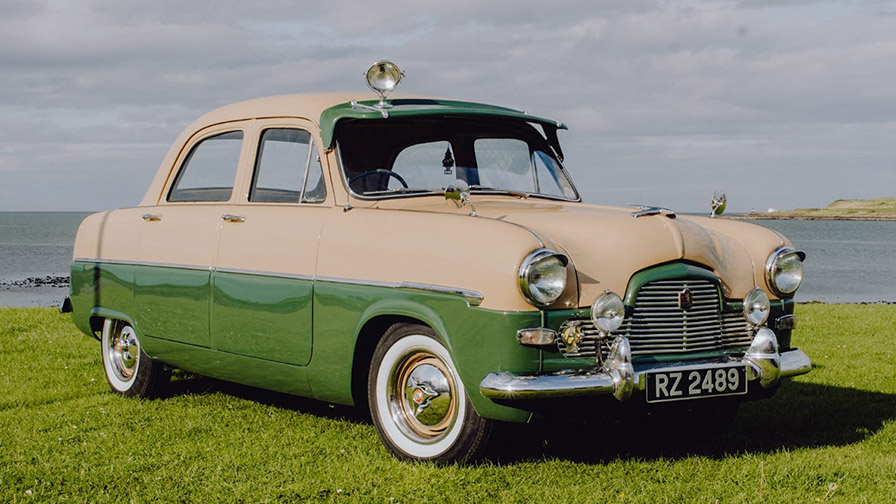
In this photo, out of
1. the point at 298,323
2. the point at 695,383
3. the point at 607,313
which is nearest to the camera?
the point at 607,313

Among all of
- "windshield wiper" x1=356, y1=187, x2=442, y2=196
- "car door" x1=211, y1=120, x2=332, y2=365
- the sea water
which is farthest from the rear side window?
the sea water

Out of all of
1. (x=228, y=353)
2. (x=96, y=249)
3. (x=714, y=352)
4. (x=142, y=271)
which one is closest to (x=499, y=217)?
(x=714, y=352)

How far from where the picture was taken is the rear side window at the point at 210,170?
6.24 meters

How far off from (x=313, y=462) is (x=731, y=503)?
2.07 metres

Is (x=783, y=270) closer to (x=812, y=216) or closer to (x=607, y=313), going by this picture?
(x=607, y=313)

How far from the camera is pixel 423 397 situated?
15.7ft

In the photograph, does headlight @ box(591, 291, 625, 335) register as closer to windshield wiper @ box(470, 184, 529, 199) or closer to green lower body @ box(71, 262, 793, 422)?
green lower body @ box(71, 262, 793, 422)

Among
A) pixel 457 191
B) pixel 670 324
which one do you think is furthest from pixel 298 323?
pixel 670 324

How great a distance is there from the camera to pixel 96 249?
23.5 feet

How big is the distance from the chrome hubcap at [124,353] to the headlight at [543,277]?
3.72 meters

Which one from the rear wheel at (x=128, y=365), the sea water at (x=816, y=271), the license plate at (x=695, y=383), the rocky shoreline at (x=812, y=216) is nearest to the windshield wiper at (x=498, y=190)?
the license plate at (x=695, y=383)

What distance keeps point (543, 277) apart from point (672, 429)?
2.09 m

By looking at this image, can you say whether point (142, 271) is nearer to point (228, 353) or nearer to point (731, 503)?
point (228, 353)

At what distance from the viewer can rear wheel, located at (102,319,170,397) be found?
22.4 feet
